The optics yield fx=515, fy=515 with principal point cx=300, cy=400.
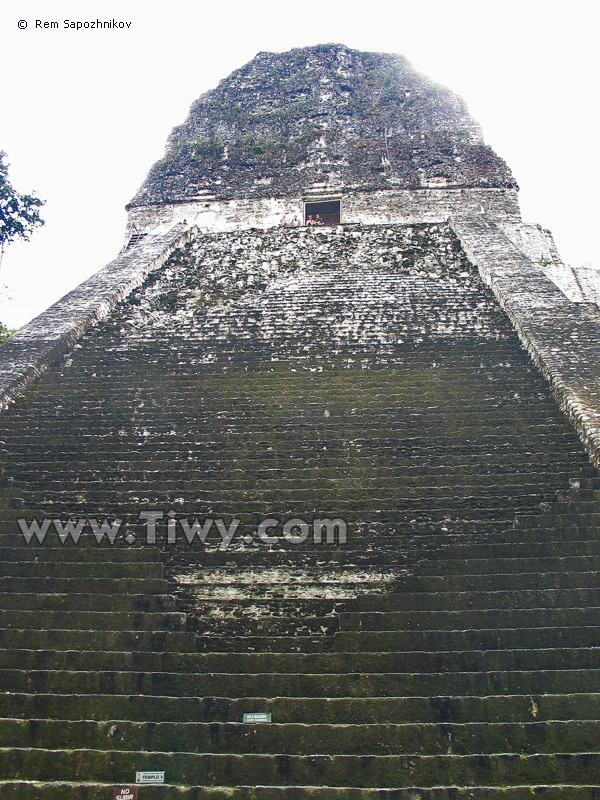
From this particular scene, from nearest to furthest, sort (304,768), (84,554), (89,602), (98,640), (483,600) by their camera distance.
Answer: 1. (304,768)
2. (98,640)
3. (483,600)
4. (89,602)
5. (84,554)

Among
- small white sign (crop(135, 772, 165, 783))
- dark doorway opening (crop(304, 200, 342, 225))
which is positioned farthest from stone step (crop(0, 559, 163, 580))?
dark doorway opening (crop(304, 200, 342, 225))

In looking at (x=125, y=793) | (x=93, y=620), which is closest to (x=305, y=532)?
(x=93, y=620)

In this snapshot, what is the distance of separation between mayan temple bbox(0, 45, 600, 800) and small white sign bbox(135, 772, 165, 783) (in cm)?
1

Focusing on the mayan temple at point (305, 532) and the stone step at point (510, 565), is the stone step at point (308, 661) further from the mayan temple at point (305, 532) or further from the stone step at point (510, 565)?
the stone step at point (510, 565)

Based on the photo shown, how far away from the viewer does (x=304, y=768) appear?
2.65m

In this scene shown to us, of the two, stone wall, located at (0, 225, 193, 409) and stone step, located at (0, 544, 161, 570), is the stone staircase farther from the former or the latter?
stone wall, located at (0, 225, 193, 409)

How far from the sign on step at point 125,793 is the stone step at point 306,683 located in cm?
53

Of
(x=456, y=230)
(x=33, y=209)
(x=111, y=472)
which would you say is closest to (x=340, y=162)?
(x=456, y=230)

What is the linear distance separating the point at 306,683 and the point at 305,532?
1.16m

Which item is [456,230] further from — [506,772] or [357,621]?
[506,772]

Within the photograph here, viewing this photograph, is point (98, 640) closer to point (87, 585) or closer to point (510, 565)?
point (87, 585)

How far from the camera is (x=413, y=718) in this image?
2867mm

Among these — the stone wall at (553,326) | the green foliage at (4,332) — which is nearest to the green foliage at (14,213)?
the green foliage at (4,332)

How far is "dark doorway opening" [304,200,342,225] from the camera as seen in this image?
11.9 metres
